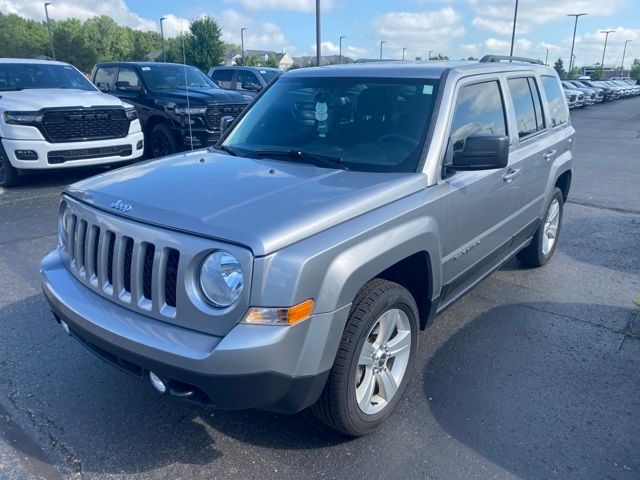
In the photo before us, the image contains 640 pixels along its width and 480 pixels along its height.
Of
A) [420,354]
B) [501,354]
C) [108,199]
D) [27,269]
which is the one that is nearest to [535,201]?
[501,354]

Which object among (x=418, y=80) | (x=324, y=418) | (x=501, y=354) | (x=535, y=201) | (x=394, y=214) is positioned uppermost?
(x=418, y=80)

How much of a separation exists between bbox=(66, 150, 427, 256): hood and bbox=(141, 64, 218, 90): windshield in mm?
7624

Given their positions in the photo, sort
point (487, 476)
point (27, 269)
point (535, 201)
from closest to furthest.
Result: point (487, 476), point (535, 201), point (27, 269)

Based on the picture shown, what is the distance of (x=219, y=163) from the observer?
11.0 feet

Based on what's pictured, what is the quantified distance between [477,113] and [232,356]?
8.11ft

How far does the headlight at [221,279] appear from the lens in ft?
7.41

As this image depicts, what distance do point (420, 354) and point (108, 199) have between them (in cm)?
225

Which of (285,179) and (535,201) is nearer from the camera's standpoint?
(285,179)

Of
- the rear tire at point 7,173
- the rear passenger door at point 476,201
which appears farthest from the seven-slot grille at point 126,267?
the rear tire at point 7,173

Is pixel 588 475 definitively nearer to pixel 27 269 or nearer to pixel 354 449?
pixel 354 449

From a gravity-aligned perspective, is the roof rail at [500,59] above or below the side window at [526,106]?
above

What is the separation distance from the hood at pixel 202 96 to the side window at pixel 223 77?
463 cm

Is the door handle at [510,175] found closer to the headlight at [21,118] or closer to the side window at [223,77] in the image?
the headlight at [21,118]

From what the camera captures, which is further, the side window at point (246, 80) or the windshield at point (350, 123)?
the side window at point (246, 80)
